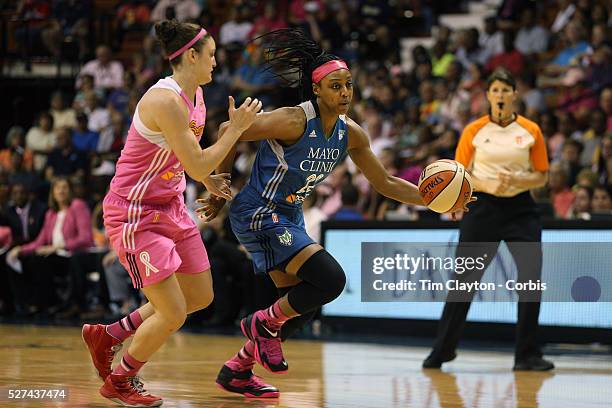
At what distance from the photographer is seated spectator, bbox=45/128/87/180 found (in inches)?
661

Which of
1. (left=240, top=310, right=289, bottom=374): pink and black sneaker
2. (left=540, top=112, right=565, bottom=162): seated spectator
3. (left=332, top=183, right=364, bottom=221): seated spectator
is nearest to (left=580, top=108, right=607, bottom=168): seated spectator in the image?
(left=540, top=112, right=565, bottom=162): seated spectator

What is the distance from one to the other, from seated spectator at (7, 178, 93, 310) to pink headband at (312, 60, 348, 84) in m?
7.84

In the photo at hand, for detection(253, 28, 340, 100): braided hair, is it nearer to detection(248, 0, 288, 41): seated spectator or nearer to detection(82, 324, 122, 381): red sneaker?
detection(82, 324, 122, 381): red sneaker

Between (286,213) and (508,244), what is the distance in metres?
2.51

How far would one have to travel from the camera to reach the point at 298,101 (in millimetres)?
16438

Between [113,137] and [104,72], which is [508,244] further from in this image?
[104,72]

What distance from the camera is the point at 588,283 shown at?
9867 millimetres

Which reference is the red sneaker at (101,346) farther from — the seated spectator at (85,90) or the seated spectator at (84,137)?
the seated spectator at (85,90)

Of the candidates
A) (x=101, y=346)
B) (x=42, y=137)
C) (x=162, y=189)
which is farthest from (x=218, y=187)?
(x=42, y=137)

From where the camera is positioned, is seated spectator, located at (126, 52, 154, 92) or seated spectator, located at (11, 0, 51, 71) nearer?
seated spectator, located at (126, 52, 154, 92)

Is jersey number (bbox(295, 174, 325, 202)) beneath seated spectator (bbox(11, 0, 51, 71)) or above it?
above

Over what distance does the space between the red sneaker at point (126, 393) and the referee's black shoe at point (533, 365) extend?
139 inches

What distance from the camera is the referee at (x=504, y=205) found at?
8586 millimetres

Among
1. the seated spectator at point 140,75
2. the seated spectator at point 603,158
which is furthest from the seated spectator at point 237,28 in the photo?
the seated spectator at point 603,158
